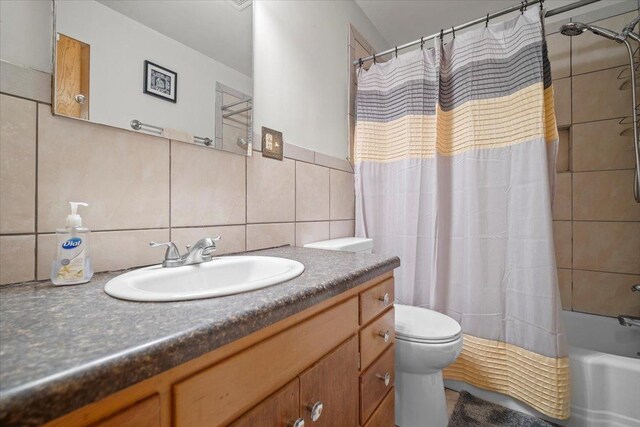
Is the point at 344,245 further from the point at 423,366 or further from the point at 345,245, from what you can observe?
the point at 423,366

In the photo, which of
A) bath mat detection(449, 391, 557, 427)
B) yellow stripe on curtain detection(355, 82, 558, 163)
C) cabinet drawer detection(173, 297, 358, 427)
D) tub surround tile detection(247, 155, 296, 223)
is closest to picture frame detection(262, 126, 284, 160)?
tub surround tile detection(247, 155, 296, 223)

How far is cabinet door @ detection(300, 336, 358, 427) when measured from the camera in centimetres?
61

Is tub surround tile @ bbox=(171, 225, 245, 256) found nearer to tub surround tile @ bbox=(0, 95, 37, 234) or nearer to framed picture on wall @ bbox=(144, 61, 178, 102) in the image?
tub surround tile @ bbox=(0, 95, 37, 234)

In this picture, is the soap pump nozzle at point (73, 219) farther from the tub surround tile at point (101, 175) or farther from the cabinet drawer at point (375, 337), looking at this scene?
the cabinet drawer at point (375, 337)

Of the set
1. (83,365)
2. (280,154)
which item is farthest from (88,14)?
(83,365)

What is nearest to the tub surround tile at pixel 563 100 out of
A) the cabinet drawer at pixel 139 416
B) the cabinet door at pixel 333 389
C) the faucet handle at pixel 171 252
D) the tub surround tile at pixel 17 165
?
the cabinet door at pixel 333 389

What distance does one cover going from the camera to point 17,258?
64 centimetres

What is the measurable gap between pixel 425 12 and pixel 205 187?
200 centimetres

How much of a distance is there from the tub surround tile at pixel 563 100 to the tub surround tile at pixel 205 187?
2.12 metres

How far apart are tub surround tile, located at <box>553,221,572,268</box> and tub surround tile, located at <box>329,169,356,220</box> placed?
1.40 metres

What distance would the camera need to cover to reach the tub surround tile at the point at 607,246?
1.68 metres

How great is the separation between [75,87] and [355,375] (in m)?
1.07

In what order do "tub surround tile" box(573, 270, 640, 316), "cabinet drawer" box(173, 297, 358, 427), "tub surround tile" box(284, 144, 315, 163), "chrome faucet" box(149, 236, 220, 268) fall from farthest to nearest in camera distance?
"tub surround tile" box(573, 270, 640, 316) → "tub surround tile" box(284, 144, 315, 163) → "chrome faucet" box(149, 236, 220, 268) → "cabinet drawer" box(173, 297, 358, 427)

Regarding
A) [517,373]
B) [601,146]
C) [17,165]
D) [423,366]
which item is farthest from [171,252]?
[601,146]
